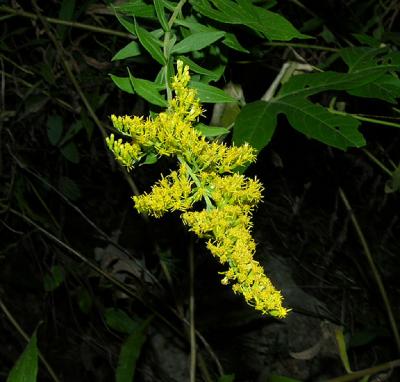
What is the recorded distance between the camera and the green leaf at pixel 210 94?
148 cm

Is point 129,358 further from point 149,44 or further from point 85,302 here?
point 149,44

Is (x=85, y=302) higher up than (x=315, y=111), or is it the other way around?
(x=315, y=111)

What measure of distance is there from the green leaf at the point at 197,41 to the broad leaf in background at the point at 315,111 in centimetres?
35

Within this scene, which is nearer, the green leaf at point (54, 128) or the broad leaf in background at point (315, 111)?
the broad leaf in background at point (315, 111)

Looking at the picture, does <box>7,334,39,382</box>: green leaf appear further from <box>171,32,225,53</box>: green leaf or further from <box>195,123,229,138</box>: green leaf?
<box>171,32,225,53</box>: green leaf

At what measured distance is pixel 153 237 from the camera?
3.10 metres

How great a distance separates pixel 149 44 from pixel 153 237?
1.87 m

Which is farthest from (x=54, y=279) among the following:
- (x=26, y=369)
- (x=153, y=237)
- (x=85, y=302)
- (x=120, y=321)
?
(x=26, y=369)

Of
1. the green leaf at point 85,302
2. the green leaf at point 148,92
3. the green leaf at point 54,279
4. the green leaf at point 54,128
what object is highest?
the green leaf at point 148,92

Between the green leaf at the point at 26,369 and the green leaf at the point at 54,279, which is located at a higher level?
the green leaf at the point at 26,369

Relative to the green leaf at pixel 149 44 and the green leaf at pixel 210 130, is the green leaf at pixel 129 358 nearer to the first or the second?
the green leaf at pixel 210 130

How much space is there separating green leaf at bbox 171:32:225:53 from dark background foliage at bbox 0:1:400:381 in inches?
54.4

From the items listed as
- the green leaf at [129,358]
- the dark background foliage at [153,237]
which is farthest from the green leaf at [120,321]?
the green leaf at [129,358]

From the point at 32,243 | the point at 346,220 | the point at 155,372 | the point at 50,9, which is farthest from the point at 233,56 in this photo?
the point at 155,372
